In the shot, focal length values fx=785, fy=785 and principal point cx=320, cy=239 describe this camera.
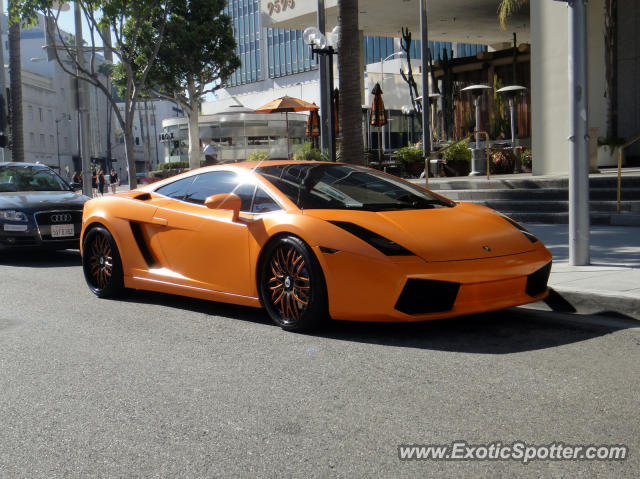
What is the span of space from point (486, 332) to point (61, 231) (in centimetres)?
742

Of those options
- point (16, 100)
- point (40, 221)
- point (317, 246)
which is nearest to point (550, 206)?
point (40, 221)

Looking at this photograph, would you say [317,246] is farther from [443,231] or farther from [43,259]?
[43,259]

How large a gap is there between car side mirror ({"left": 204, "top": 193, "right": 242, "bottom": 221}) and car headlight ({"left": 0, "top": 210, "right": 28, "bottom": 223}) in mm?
5810

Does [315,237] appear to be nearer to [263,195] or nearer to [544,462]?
[263,195]

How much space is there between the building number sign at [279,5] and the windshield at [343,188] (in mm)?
22408

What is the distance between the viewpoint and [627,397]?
397 cm

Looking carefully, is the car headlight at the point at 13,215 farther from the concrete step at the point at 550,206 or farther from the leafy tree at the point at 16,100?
the leafy tree at the point at 16,100

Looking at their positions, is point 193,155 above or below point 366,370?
above

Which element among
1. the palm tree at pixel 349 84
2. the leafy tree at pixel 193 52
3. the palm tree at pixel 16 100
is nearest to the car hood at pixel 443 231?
the palm tree at pixel 349 84

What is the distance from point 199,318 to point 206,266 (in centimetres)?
45

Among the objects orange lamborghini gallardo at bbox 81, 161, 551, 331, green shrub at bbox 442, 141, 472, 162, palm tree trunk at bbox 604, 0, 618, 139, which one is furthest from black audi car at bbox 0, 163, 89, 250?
green shrub at bbox 442, 141, 472, 162

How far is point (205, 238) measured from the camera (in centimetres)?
639

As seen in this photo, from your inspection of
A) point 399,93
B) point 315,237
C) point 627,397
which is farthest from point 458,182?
point 399,93

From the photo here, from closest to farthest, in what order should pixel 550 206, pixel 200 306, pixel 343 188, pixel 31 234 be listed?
pixel 343 188 < pixel 200 306 < pixel 31 234 < pixel 550 206
